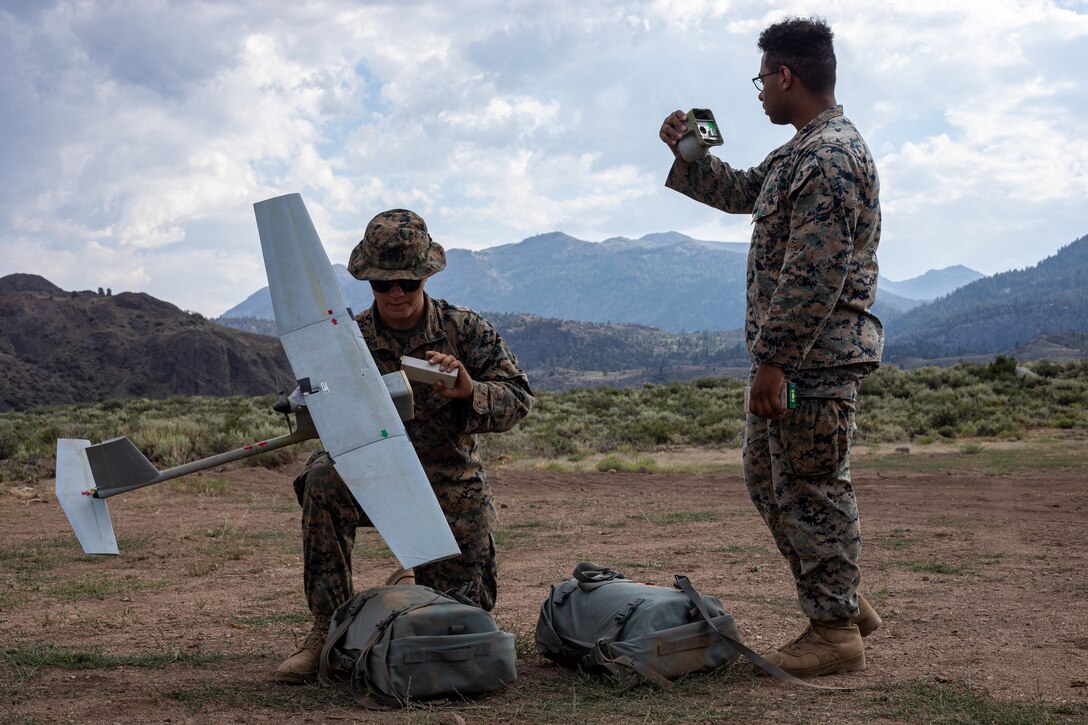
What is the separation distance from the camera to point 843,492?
13.4 feet

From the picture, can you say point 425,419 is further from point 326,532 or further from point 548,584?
point 548,584

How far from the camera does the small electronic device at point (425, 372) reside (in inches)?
163

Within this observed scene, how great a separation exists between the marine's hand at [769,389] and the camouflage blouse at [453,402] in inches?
47.4

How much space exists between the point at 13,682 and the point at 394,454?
196cm

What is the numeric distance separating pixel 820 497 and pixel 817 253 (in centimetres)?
100

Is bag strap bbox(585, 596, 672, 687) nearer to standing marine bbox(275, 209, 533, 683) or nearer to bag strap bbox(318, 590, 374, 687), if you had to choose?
standing marine bbox(275, 209, 533, 683)

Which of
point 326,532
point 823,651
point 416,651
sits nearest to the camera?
point 416,651

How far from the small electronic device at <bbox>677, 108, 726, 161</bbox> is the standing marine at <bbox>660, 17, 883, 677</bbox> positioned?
0.30m

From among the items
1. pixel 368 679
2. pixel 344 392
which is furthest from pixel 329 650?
pixel 344 392

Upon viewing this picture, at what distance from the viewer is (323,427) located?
4.04m

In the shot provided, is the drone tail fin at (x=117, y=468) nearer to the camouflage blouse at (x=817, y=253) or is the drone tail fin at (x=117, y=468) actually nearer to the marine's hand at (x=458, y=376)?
the marine's hand at (x=458, y=376)

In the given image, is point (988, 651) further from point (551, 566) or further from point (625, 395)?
point (625, 395)

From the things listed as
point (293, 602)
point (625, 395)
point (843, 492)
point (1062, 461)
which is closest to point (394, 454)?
point (843, 492)

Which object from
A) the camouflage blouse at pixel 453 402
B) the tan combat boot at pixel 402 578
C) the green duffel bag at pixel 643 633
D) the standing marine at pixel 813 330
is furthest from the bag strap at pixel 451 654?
the standing marine at pixel 813 330
